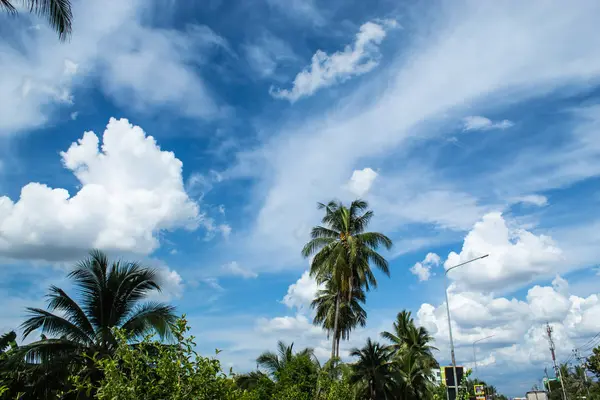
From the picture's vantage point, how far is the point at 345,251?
109 feet

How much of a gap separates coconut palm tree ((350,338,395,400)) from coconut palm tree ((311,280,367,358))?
236 centimetres

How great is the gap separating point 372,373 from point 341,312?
5676mm

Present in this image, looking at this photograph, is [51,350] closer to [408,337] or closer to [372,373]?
[372,373]

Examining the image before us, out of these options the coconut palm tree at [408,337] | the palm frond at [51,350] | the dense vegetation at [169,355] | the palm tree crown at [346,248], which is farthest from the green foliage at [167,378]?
the coconut palm tree at [408,337]

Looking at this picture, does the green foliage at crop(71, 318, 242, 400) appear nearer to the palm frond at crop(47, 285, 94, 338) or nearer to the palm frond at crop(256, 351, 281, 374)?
the palm frond at crop(47, 285, 94, 338)

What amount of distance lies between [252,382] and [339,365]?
8.27 metres

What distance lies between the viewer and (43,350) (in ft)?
52.4

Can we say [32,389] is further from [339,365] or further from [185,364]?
[339,365]

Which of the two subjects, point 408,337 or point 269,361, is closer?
point 269,361

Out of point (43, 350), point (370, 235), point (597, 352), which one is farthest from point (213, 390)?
point (597, 352)

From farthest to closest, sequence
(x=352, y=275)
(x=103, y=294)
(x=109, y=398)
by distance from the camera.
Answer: (x=352, y=275) → (x=103, y=294) → (x=109, y=398)

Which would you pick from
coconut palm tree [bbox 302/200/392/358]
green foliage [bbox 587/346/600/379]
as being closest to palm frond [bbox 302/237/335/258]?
coconut palm tree [bbox 302/200/392/358]

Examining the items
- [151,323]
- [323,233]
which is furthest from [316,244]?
[151,323]

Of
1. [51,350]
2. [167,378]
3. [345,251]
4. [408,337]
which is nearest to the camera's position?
[167,378]
